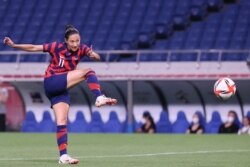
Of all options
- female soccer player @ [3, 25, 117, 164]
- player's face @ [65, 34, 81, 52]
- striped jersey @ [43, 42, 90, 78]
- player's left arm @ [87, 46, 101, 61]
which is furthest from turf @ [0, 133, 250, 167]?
player's face @ [65, 34, 81, 52]

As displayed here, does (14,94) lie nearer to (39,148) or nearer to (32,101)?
(32,101)

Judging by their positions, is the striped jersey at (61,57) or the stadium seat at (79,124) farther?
the stadium seat at (79,124)

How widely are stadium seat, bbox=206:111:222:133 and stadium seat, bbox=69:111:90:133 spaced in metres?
3.81

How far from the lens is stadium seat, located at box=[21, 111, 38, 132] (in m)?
27.9

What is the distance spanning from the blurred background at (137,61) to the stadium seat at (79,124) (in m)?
0.03

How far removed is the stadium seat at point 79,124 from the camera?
27.6 metres

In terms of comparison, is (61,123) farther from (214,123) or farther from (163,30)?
(163,30)

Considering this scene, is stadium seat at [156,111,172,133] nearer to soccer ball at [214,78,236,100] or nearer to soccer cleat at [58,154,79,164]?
soccer ball at [214,78,236,100]

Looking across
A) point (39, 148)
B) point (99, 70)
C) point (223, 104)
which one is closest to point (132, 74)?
point (99, 70)

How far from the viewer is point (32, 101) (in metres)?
28.7

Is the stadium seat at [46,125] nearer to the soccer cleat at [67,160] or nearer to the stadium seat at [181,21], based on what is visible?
the stadium seat at [181,21]

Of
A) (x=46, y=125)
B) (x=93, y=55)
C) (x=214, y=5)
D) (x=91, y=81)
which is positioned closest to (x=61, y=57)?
(x=93, y=55)

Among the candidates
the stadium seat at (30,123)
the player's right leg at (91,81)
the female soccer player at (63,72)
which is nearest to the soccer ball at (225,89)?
the female soccer player at (63,72)

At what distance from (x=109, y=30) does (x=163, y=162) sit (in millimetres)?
18525
